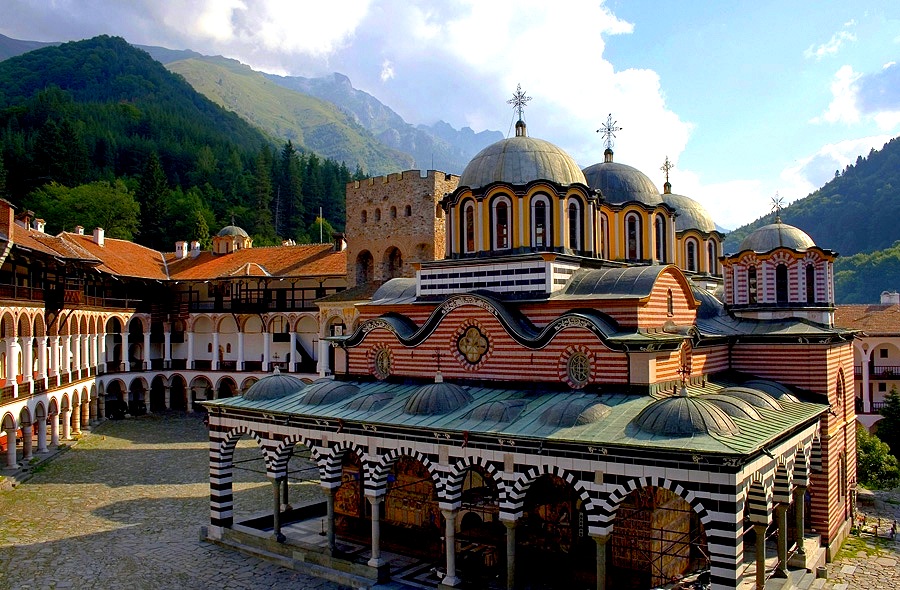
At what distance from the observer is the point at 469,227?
20.0 metres

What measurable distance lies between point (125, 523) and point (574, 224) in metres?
14.4

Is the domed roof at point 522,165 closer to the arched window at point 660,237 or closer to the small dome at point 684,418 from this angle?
the arched window at point 660,237

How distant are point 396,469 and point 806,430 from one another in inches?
368

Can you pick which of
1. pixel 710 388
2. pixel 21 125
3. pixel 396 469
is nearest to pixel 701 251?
pixel 710 388

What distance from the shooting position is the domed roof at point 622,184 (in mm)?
23484

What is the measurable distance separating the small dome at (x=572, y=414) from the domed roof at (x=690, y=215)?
48.4 feet

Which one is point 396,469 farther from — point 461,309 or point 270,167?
point 270,167

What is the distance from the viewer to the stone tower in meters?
34.2

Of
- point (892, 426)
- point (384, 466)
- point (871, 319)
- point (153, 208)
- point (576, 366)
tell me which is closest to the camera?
point (384, 466)

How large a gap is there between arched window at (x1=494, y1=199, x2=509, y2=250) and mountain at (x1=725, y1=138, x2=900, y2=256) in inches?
3462

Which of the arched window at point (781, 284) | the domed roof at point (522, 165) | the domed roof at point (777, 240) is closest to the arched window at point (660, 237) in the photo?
the domed roof at point (777, 240)

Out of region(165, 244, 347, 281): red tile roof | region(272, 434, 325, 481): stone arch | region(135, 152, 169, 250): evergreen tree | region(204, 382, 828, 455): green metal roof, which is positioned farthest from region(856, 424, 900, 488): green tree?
region(135, 152, 169, 250): evergreen tree

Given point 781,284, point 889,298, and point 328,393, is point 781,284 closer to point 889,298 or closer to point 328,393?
point 328,393

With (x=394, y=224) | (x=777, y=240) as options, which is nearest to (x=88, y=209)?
(x=394, y=224)
